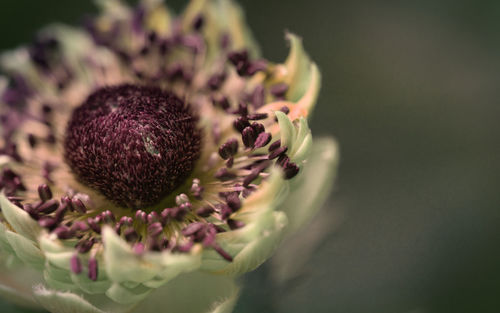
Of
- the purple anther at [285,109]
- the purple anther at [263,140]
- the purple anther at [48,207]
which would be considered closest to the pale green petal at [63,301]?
the purple anther at [48,207]

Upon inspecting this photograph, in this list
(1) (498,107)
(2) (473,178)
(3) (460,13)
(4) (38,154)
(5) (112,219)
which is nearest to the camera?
(5) (112,219)

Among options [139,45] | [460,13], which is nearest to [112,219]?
[139,45]

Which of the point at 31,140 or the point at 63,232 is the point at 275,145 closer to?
the point at 63,232

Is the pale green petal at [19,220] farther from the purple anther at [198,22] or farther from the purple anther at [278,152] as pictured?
the purple anther at [198,22]

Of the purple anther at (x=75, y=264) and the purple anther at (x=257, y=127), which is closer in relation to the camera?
the purple anther at (x=75, y=264)

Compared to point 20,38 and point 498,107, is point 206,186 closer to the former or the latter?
point 498,107
